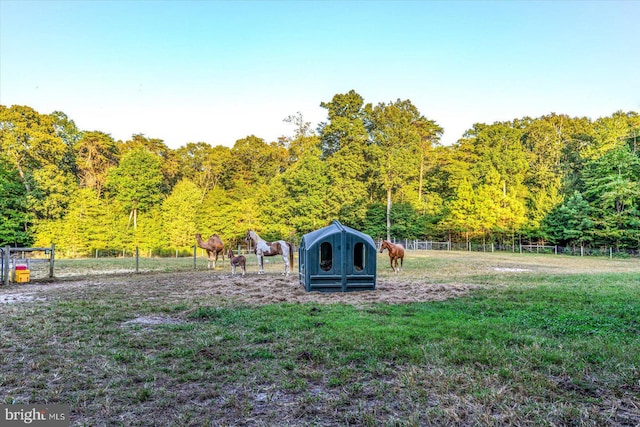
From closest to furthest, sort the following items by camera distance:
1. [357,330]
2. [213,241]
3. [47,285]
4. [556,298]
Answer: [357,330] → [556,298] → [47,285] → [213,241]

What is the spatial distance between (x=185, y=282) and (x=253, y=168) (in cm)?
3753

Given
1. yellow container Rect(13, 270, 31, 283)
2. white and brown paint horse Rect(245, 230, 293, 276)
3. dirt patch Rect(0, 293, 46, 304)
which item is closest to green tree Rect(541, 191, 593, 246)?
white and brown paint horse Rect(245, 230, 293, 276)

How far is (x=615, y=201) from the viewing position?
34781mm

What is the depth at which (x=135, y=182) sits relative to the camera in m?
40.8

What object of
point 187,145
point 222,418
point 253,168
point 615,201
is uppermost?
point 187,145

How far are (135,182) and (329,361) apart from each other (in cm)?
4153

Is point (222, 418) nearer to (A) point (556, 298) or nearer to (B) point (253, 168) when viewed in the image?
(A) point (556, 298)

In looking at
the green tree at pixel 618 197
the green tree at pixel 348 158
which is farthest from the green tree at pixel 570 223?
the green tree at pixel 348 158

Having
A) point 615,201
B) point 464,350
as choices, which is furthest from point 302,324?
point 615,201

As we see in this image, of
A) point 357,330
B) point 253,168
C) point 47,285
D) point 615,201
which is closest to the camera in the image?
point 357,330

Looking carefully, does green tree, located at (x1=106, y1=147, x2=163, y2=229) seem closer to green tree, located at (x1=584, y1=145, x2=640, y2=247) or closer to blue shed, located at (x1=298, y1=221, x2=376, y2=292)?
blue shed, located at (x1=298, y1=221, x2=376, y2=292)

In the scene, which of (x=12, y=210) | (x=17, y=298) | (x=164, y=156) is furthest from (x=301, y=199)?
(x=17, y=298)

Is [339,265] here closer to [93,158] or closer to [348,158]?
[348,158]

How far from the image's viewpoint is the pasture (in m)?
3.34
